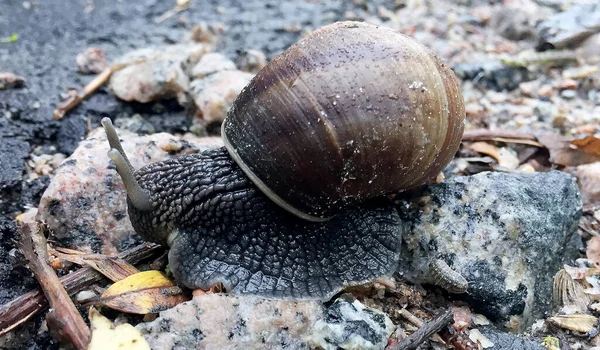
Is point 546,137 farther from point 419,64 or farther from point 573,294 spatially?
point 419,64

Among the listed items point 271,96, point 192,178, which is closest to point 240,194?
point 192,178

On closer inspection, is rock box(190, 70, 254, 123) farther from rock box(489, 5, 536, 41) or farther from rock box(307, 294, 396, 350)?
rock box(489, 5, 536, 41)

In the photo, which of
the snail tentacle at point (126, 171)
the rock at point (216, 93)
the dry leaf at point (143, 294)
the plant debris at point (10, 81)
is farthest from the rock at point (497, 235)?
the plant debris at point (10, 81)

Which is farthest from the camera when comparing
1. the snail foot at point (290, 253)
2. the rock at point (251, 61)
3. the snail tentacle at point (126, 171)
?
the rock at point (251, 61)

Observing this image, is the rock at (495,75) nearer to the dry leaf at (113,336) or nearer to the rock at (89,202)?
the rock at (89,202)

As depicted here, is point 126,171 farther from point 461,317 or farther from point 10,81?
point 10,81

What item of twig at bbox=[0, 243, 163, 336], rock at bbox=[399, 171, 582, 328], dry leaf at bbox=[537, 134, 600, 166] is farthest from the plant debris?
dry leaf at bbox=[537, 134, 600, 166]
